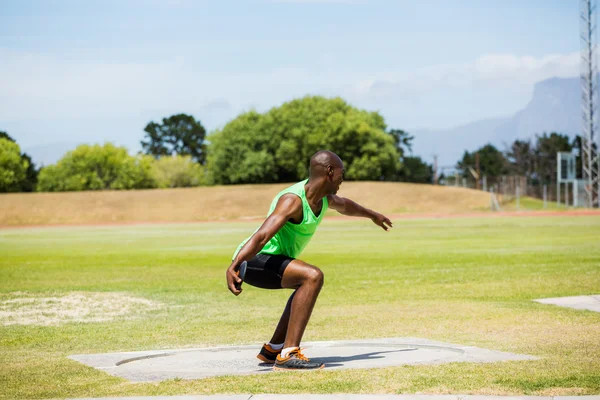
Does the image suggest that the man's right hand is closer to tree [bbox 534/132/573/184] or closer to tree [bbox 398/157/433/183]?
tree [bbox 534/132/573/184]

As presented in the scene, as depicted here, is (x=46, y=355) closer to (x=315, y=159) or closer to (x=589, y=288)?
(x=315, y=159)

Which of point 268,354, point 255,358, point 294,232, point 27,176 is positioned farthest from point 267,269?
point 27,176

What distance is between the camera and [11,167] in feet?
391

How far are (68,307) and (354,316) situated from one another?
197 inches

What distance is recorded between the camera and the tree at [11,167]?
382 ft

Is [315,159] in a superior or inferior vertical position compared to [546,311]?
superior

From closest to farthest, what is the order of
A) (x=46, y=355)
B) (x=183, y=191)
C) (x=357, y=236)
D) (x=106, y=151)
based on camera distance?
(x=46, y=355) → (x=357, y=236) → (x=183, y=191) → (x=106, y=151)

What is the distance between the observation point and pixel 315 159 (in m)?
8.05

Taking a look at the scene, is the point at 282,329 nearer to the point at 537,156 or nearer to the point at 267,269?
the point at 267,269

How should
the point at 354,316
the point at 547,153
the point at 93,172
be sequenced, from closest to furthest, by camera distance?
the point at 354,316 → the point at 547,153 → the point at 93,172

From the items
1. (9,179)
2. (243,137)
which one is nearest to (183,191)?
(243,137)

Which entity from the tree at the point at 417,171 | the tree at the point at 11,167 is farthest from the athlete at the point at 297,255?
the tree at the point at 417,171

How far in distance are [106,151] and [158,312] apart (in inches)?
4861

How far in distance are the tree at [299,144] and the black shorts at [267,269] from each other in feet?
318
